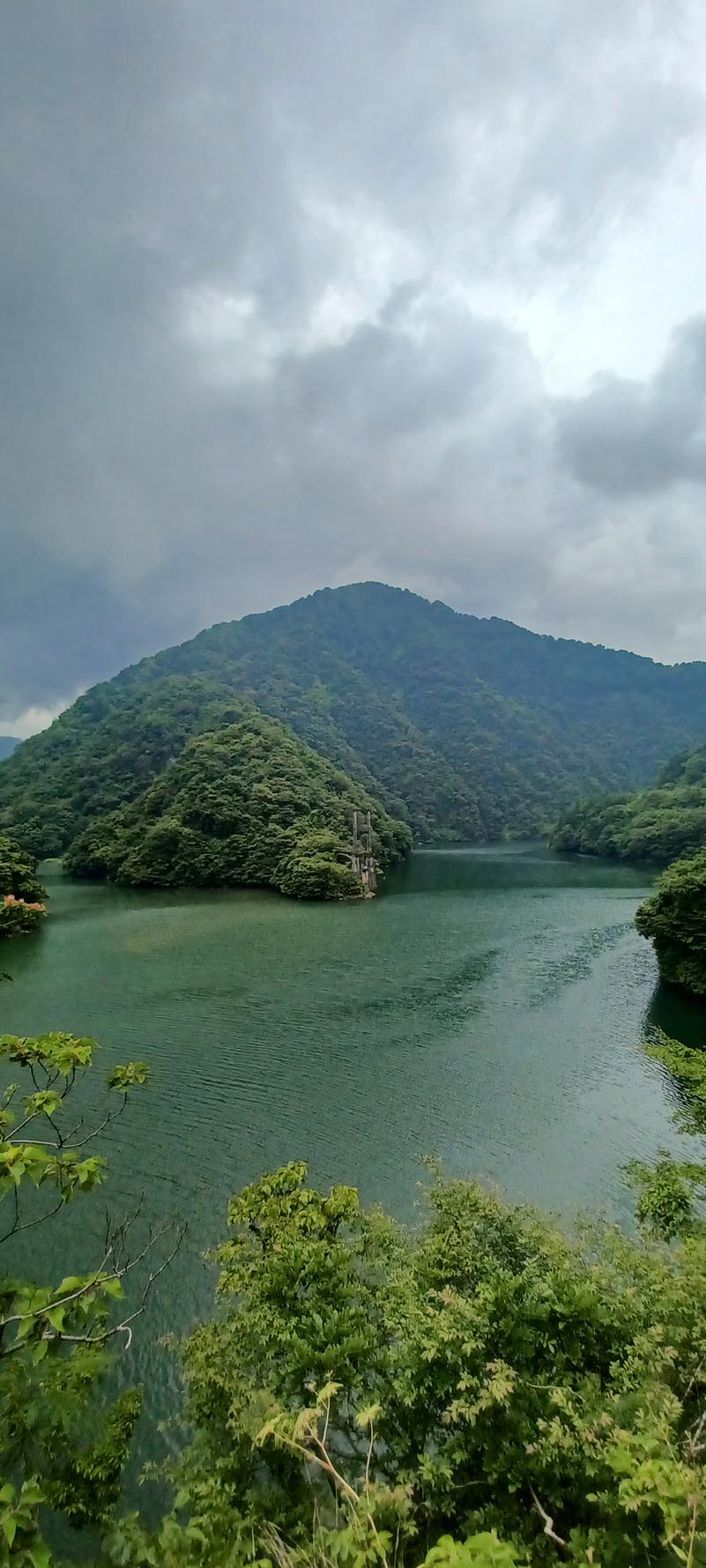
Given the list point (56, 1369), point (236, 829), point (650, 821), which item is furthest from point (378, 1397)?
point (650, 821)

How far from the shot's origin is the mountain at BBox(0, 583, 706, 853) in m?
81.9

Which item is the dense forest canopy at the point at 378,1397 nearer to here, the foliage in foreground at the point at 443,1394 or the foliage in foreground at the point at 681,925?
the foliage in foreground at the point at 443,1394

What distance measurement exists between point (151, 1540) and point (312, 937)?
27718mm

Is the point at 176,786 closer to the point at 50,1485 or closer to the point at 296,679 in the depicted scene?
the point at 50,1485

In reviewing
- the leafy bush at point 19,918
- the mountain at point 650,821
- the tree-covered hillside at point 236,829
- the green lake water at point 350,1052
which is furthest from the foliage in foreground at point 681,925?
the mountain at point 650,821

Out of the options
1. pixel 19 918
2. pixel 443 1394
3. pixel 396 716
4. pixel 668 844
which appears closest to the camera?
pixel 443 1394

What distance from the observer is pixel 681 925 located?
23594mm

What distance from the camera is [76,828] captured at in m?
72.4

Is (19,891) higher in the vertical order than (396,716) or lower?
lower

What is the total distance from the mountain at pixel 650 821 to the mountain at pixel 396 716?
95.1 ft

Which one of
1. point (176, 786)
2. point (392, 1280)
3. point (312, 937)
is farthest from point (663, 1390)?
point (176, 786)

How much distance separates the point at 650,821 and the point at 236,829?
44160 mm

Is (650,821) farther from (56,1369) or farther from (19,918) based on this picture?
(56,1369)

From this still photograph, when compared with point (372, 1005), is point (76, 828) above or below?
above
